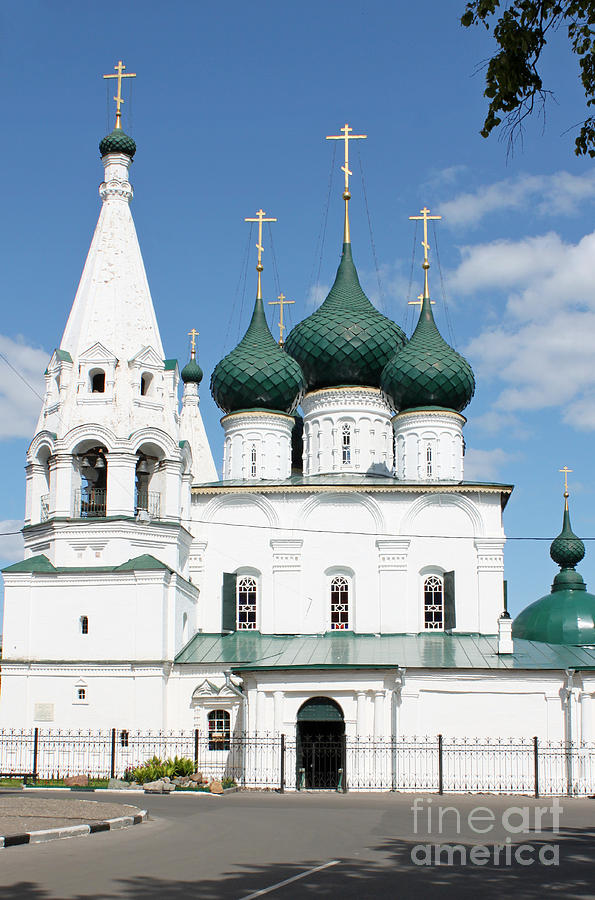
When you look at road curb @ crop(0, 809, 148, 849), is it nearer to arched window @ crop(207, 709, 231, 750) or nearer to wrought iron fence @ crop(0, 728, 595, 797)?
wrought iron fence @ crop(0, 728, 595, 797)

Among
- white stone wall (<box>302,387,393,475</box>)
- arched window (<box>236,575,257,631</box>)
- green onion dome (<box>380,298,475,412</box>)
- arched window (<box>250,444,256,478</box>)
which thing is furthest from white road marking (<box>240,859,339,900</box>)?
white stone wall (<box>302,387,393,475</box>)

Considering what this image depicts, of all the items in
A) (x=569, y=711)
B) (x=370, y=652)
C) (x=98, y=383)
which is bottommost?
(x=569, y=711)

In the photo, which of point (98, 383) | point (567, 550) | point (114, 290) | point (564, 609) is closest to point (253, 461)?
point (98, 383)

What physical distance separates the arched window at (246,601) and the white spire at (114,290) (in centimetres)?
576

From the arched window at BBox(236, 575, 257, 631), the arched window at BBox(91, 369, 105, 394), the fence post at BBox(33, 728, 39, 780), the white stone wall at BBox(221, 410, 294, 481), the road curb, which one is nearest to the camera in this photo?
the road curb

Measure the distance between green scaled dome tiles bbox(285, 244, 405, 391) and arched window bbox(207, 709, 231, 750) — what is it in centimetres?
968

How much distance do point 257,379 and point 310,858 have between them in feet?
65.5

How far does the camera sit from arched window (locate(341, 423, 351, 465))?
28.6 meters

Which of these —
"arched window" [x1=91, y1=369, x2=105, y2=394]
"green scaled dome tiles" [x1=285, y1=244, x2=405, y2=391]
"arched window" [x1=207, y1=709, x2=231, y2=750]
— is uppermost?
"green scaled dome tiles" [x1=285, y1=244, x2=405, y2=391]

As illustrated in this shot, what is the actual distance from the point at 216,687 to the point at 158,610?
2.08 meters

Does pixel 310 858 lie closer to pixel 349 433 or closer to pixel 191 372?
pixel 349 433

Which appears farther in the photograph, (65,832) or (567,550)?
(567,550)

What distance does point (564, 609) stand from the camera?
108 ft

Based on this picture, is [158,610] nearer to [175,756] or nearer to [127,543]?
[127,543]
